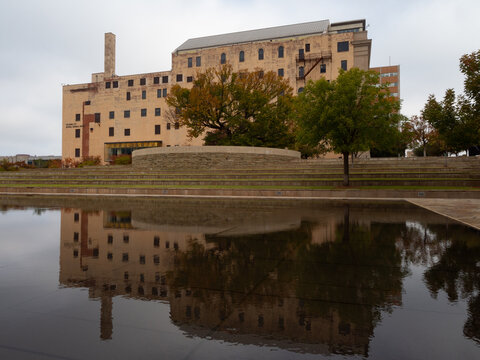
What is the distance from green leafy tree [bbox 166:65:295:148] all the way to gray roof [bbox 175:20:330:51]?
25.6 metres

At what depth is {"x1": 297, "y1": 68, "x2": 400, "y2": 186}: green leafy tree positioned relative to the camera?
70.8 feet

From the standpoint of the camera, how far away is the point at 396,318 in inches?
128

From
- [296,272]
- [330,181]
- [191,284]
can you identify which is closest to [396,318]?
[296,272]

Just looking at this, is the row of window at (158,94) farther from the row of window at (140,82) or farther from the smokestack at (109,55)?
the smokestack at (109,55)

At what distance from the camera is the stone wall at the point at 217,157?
3291cm

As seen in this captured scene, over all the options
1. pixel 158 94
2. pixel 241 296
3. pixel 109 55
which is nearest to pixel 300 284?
pixel 241 296

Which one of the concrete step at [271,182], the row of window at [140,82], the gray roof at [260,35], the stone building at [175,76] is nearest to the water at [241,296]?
the concrete step at [271,182]

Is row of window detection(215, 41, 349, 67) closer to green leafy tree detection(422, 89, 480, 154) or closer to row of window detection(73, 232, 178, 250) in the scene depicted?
green leafy tree detection(422, 89, 480, 154)

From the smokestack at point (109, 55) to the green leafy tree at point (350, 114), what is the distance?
58.1 meters

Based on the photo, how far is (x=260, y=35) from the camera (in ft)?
215

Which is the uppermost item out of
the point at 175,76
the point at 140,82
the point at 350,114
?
the point at 175,76

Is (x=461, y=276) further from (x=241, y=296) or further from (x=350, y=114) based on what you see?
(x=350, y=114)

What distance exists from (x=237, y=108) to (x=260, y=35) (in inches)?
1315

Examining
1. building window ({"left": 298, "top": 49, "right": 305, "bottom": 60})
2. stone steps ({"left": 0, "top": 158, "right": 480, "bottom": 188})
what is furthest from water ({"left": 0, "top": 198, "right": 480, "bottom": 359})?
building window ({"left": 298, "top": 49, "right": 305, "bottom": 60})
